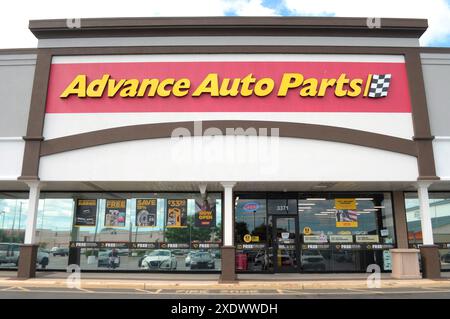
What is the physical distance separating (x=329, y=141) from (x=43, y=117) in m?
11.7

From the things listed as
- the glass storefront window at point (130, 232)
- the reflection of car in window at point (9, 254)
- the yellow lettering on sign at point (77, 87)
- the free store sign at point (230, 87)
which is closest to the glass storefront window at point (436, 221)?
the free store sign at point (230, 87)

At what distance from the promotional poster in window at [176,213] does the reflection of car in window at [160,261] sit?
4.00 feet

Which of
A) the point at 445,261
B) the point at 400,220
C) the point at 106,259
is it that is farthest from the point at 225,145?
the point at 445,261

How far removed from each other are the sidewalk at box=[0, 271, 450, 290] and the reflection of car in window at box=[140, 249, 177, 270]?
0.78 metres

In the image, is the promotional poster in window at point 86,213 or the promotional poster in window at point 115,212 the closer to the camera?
the promotional poster in window at point 115,212

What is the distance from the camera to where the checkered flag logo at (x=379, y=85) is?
1759 cm

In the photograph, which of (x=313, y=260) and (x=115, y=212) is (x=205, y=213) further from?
(x=313, y=260)

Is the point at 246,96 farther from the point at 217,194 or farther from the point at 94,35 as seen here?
the point at 94,35

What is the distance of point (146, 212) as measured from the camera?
1912cm

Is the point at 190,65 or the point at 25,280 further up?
the point at 190,65

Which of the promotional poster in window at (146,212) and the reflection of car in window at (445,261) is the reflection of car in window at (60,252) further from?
the reflection of car in window at (445,261)

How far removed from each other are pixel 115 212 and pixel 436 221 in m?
14.6

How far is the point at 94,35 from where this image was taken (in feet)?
60.2
